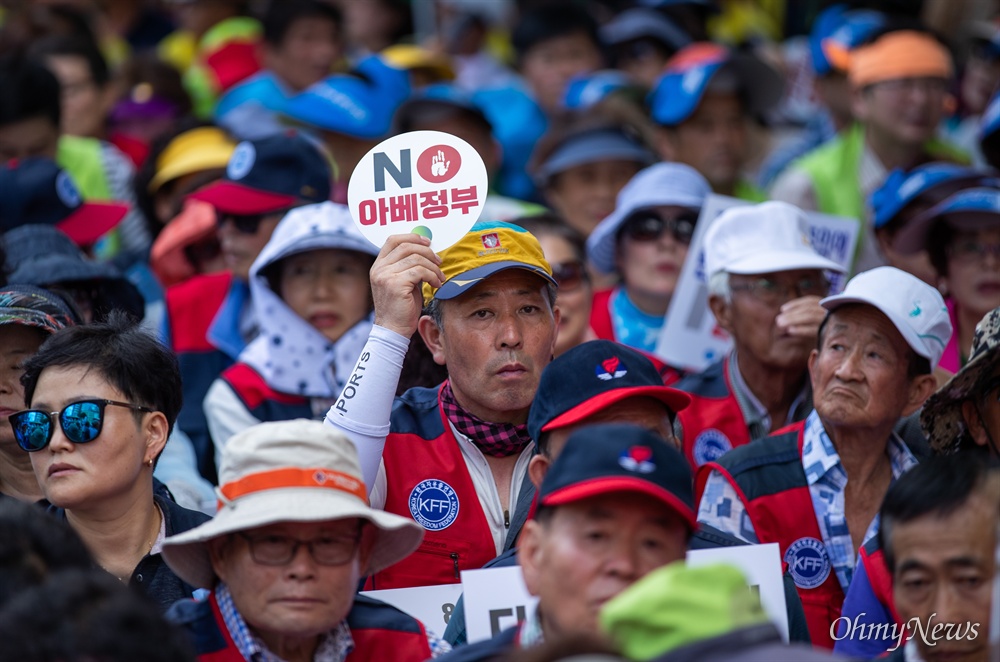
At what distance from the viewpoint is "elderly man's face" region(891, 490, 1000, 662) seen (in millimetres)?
3395

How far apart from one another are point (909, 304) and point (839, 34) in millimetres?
4811

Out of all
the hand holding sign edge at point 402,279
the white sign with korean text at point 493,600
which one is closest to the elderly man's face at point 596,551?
the white sign with korean text at point 493,600

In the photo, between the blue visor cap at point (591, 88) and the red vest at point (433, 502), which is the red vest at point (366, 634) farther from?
the blue visor cap at point (591, 88)

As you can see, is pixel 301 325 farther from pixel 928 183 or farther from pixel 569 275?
pixel 928 183

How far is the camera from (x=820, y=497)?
15.5ft

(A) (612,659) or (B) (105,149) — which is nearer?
(A) (612,659)

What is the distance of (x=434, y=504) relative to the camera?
4.58 metres

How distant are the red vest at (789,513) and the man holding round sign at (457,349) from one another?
68cm

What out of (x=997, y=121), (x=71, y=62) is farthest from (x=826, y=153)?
(x=71, y=62)

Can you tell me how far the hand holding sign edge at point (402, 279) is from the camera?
442cm

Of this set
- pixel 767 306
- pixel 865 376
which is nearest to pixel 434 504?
pixel 865 376

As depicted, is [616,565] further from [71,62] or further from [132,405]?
[71,62]

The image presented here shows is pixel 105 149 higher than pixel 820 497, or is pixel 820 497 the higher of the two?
pixel 105 149

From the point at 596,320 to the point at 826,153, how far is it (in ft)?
6.69
